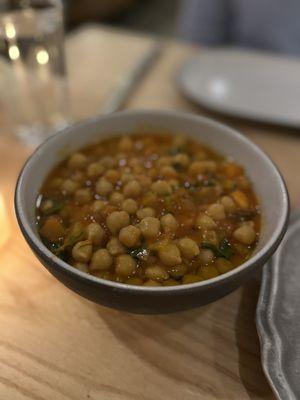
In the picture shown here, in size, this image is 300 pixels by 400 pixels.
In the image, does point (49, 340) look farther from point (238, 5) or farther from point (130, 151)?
point (238, 5)

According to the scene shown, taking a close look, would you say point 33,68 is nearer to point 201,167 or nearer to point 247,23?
point 201,167

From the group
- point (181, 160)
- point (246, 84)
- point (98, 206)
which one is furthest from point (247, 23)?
point (98, 206)

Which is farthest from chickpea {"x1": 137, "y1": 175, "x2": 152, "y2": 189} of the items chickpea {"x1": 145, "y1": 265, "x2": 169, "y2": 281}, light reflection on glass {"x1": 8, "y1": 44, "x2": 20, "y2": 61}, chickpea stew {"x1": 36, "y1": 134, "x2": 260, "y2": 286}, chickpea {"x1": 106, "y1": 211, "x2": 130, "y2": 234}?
light reflection on glass {"x1": 8, "y1": 44, "x2": 20, "y2": 61}

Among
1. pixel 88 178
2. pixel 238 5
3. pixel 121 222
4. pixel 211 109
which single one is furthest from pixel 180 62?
pixel 121 222

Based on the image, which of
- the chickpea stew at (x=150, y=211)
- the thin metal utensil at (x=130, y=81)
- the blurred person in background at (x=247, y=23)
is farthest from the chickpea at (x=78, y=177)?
the blurred person in background at (x=247, y=23)

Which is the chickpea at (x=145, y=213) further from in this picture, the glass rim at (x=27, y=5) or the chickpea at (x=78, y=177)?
the glass rim at (x=27, y=5)

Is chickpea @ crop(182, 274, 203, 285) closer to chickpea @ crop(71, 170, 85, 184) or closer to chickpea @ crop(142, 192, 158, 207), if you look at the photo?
chickpea @ crop(142, 192, 158, 207)

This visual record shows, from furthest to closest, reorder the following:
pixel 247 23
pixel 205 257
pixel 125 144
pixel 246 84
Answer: pixel 247 23, pixel 246 84, pixel 125 144, pixel 205 257
